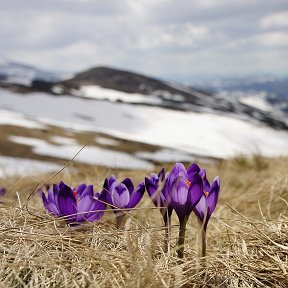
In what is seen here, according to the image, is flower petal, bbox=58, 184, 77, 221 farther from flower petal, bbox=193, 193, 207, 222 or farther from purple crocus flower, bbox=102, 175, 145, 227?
flower petal, bbox=193, 193, 207, 222

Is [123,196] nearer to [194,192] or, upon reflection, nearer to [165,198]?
[165,198]

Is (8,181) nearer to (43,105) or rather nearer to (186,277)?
(186,277)

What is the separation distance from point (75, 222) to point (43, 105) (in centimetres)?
6473

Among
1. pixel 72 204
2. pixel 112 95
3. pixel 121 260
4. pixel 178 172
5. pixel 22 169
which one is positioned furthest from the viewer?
pixel 112 95

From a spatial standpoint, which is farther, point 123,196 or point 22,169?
point 22,169

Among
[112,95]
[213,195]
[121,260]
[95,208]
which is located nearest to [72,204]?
[95,208]

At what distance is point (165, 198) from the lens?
7.39 feet

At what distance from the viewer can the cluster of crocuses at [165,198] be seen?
6.95 ft

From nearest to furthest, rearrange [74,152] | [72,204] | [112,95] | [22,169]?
[72,204] < [22,169] < [74,152] < [112,95]

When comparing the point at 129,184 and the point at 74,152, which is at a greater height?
the point at 129,184

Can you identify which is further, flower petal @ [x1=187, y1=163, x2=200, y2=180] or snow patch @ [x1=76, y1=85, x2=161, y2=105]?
snow patch @ [x1=76, y1=85, x2=161, y2=105]

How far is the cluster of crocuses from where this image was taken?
2119 mm

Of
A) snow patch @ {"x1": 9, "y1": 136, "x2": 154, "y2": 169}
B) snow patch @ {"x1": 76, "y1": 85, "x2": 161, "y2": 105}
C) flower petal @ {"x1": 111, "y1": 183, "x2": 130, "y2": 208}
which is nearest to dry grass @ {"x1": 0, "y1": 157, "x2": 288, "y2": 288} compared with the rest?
flower petal @ {"x1": 111, "y1": 183, "x2": 130, "y2": 208}

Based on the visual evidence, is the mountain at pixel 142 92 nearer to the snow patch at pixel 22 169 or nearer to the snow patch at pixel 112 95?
the snow patch at pixel 112 95
